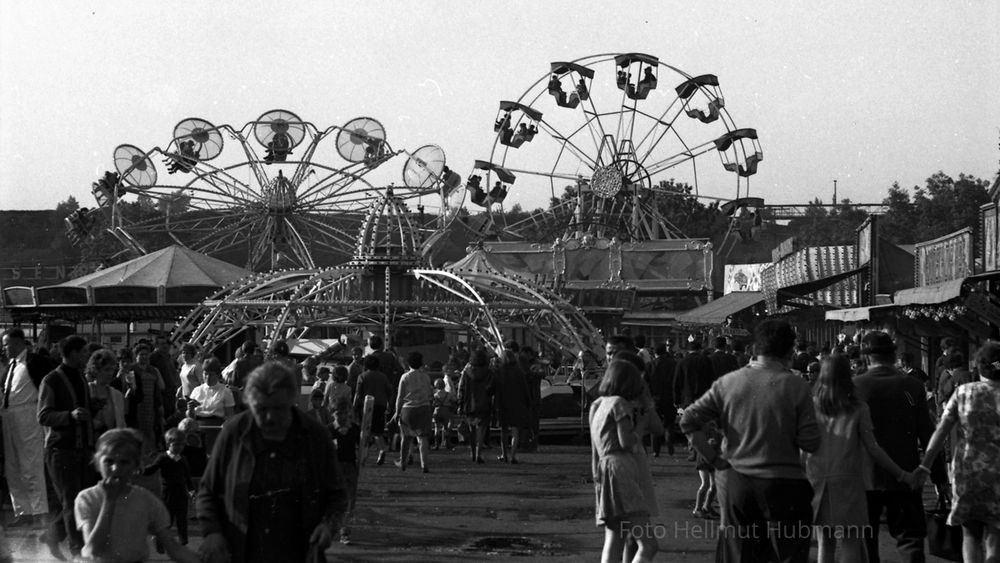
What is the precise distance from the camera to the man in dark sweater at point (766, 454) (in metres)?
6.60

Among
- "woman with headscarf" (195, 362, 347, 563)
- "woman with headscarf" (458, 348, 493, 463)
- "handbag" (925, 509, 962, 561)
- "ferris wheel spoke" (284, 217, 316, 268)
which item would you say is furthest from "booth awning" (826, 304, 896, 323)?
"ferris wheel spoke" (284, 217, 316, 268)

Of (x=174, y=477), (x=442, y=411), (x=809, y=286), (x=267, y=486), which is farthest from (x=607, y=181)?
(x=267, y=486)

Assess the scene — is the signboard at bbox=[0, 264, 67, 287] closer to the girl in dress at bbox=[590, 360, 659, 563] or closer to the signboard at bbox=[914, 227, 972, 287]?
the signboard at bbox=[914, 227, 972, 287]

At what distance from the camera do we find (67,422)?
9.14 m

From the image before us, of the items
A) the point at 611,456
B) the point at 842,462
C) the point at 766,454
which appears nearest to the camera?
the point at 766,454

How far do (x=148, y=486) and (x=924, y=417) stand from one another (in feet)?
16.6

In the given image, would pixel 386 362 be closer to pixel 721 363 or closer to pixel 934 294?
pixel 721 363

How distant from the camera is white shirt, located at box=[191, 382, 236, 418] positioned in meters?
11.8

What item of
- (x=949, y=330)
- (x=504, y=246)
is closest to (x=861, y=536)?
(x=949, y=330)

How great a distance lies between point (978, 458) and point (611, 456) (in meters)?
Result: 1.95

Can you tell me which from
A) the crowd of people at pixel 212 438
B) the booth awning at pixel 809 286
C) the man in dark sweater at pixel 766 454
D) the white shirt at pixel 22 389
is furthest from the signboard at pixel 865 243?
the man in dark sweater at pixel 766 454

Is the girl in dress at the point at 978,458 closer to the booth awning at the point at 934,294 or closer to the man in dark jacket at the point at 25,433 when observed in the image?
the man in dark jacket at the point at 25,433

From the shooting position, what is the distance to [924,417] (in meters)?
8.23

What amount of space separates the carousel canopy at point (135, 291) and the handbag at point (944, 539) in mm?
26146
